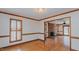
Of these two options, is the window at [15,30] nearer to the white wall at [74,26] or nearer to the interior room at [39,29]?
the interior room at [39,29]

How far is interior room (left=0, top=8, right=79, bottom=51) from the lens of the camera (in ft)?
4.19

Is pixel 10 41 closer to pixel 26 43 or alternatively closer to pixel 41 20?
pixel 26 43

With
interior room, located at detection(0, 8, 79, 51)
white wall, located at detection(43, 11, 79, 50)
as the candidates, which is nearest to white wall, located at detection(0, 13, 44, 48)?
interior room, located at detection(0, 8, 79, 51)

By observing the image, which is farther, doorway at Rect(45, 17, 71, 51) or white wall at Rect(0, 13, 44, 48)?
doorway at Rect(45, 17, 71, 51)

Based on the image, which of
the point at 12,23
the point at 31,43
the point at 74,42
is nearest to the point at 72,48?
the point at 74,42

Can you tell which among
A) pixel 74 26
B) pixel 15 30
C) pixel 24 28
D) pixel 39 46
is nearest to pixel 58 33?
pixel 74 26

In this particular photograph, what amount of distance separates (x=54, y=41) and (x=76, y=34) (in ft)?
1.47

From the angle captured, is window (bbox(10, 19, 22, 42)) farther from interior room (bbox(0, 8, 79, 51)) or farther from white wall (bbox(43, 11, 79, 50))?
white wall (bbox(43, 11, 79, 50))

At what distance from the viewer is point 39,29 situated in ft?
4.88

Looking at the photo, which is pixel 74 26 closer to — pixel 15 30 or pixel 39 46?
pixel 39 46

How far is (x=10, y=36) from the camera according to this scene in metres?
1.34

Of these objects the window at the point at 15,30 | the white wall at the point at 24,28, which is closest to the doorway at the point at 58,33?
the white wall at the point at 24,28

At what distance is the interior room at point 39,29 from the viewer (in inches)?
50.3

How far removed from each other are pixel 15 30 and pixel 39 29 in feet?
1.39
